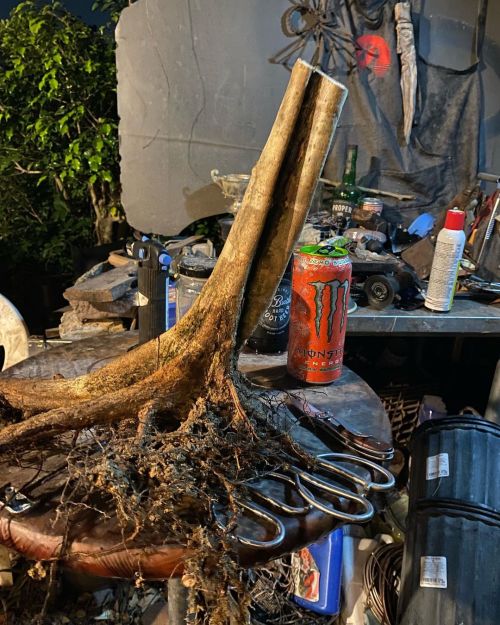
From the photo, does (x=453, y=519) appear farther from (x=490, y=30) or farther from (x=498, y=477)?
(x=490, y=30)

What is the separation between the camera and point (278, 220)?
79 centimetres

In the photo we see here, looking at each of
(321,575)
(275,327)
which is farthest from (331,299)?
(321,575)

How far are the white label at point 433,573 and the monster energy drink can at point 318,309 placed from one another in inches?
17.9

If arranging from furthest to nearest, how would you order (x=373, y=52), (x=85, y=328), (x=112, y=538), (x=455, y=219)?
(x=373, y=52) < (x=85, y=328) < (x=455, y=219) < (x=112, y=538)

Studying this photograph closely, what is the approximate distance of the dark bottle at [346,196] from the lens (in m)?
2.21

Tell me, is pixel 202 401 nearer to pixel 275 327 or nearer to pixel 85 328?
pixel 275 327

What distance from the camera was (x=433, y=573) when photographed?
1.07 m

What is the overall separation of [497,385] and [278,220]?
130cm

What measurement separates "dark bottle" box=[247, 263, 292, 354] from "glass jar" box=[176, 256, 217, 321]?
0.16 m

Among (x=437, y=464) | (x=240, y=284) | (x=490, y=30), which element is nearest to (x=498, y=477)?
(x=437, y=464)

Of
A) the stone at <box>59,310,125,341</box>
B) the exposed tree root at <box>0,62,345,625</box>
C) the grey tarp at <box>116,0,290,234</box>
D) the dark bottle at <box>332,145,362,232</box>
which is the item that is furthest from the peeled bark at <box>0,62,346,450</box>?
the grey tarp at <box>116,0,290,234</box>

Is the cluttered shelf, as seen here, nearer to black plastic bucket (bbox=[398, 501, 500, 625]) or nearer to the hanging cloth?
black plastic bucket (bbox=[398, 501, 500, 625])

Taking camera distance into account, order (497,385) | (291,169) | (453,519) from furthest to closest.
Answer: (497,385)
(453,519)
(291,169)

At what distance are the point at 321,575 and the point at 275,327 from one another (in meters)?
0.80
